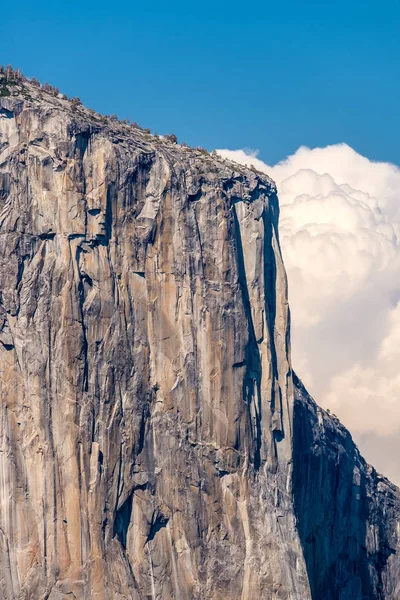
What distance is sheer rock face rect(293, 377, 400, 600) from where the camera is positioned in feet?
471

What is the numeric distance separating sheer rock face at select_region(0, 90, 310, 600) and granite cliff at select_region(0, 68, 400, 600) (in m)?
0.11

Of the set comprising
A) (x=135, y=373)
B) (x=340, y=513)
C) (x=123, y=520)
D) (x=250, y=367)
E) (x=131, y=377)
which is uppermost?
(x=340, y=513)

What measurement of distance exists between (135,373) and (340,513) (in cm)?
3933

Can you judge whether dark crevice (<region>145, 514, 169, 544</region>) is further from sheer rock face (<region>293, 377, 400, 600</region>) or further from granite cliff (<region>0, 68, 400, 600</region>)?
sheer rock face (<region>293, 377, 400, 600</region>)

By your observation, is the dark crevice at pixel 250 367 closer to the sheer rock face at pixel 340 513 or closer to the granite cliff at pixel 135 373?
the granite cliff at pixel 135 373

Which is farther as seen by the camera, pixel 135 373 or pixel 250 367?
pixel 250 367

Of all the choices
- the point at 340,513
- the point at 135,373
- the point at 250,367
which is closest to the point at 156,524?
the point at 135,373

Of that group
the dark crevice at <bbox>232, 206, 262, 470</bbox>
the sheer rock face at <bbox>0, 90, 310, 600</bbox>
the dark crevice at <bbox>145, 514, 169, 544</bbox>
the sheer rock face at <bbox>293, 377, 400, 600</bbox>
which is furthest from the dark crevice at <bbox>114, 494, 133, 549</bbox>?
the sheer rock face at <bbox>293, 377, 400, 600</bbox>

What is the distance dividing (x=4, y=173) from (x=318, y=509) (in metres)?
43.8

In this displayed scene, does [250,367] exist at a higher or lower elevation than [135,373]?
higher

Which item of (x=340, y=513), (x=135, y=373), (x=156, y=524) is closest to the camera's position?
(x=135, y=373)

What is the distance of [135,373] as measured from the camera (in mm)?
121938

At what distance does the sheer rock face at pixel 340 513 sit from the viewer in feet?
471

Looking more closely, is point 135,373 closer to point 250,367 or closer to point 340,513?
point 250,367
